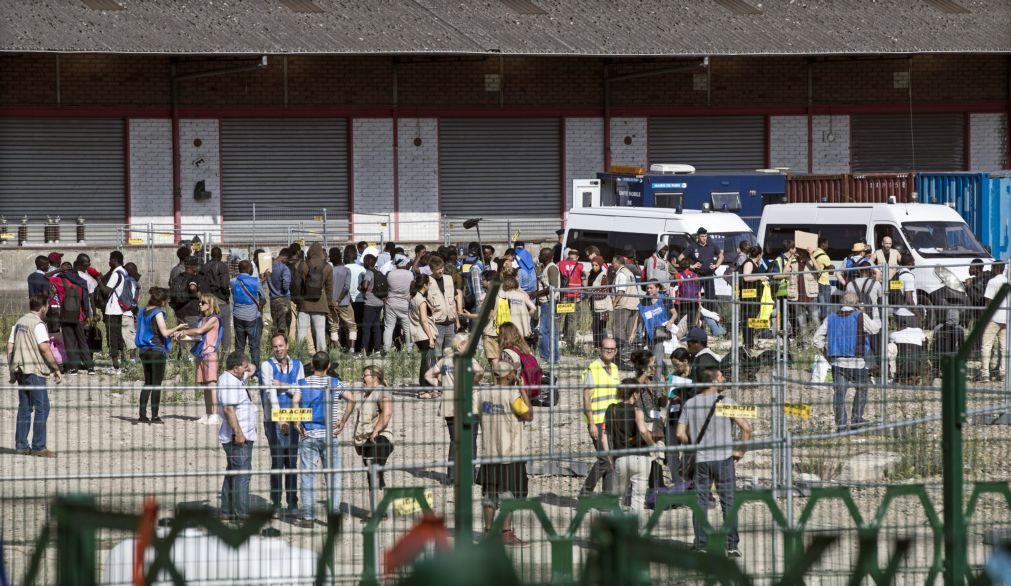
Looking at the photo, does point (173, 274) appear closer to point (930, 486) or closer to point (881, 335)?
point (881, 335)

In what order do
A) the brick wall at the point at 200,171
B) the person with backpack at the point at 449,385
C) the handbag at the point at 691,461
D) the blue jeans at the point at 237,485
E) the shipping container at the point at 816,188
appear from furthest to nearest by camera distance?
the brick wall at the point at 200,171, the shipping container at the point at 816,188, the handbag at the point at 691,461, the person with backpack at the point at 449,385, the blue jeans at the point at 237,485

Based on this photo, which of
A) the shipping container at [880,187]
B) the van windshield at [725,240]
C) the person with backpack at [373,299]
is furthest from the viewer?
the shipping container at [880,187]

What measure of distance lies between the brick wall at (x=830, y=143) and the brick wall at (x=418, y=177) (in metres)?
10.3

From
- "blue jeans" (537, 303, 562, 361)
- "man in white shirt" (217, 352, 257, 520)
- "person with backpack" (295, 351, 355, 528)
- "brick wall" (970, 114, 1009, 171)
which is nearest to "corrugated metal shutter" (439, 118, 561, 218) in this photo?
"brick wall" (970, 114, 1009, 171)

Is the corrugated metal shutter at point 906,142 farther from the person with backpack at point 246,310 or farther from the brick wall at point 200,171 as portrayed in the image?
the person with backpack at point 246,310

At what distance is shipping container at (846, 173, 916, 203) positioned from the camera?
29.9 m

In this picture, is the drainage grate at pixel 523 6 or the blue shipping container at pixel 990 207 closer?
the blue shipping container at pixel 990 207

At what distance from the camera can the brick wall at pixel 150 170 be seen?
36344mm

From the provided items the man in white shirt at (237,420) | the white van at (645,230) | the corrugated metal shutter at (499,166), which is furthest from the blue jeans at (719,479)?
the corrugated metal shutter at (499,166)

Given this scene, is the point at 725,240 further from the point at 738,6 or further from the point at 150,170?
the point at 150,170

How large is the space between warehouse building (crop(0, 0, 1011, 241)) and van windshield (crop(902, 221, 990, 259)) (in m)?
11.5

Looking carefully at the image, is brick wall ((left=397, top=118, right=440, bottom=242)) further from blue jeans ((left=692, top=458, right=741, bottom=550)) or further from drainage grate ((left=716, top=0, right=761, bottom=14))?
blue jeans ((left=692, top=458, right=741, bottom=550))

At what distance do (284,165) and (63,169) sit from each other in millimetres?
5365

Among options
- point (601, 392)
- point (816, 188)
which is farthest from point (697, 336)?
point (816, 188)
